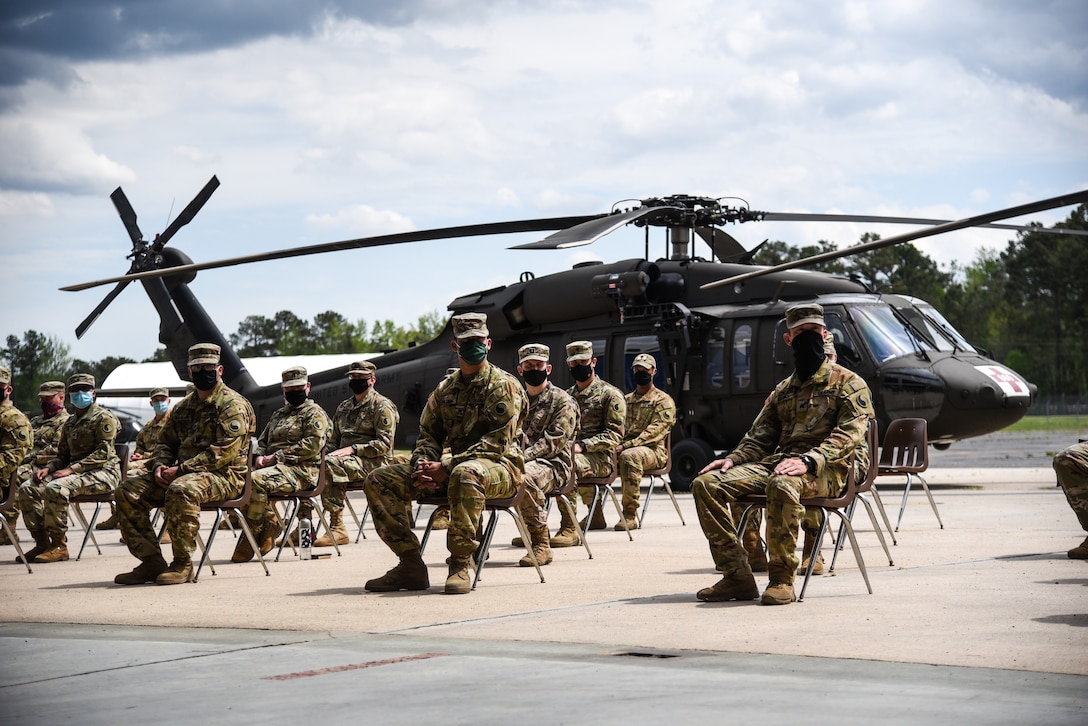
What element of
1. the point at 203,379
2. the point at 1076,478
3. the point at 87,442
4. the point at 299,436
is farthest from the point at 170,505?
the point at 1076,478

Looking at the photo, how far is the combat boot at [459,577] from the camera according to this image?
8.04 m

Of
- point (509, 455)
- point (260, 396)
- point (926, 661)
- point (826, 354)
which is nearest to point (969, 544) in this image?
point (826, 354)

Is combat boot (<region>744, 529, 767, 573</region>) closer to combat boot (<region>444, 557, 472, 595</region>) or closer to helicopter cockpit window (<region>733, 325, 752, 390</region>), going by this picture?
combat boot (<region>444, 557, 472, 595</region>)

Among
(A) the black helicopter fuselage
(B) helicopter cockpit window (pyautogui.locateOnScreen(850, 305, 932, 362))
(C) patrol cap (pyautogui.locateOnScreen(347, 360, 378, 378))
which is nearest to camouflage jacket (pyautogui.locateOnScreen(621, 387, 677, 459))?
(C) patrol cap (pyautogui.locateOnScreen(347, 360, 378, 378))

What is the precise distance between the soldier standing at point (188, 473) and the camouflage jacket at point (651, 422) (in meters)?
4.56

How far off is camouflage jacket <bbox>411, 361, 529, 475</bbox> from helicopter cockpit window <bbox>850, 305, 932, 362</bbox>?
8.34 meters

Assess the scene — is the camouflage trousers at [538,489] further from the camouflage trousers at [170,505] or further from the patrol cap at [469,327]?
the camouflage trousers at [170,505]

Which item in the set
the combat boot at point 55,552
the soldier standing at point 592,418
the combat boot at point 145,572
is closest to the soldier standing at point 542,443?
the soldier standing at point 592,418

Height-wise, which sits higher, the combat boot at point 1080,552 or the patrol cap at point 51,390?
the patrol cap at point 51,390

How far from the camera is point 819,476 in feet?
24.1

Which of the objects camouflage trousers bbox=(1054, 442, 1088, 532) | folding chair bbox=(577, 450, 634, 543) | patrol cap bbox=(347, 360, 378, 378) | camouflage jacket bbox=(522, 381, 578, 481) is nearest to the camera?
camouflage trousers bbox=(1054, 442, 1088, 532)

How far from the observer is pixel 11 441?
10.5 m

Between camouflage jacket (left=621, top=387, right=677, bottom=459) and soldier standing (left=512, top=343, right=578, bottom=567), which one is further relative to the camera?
camouflage jacket (left=621, top=387, right=677, bottom=459)

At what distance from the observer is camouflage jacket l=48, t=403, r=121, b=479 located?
11.7 metres
